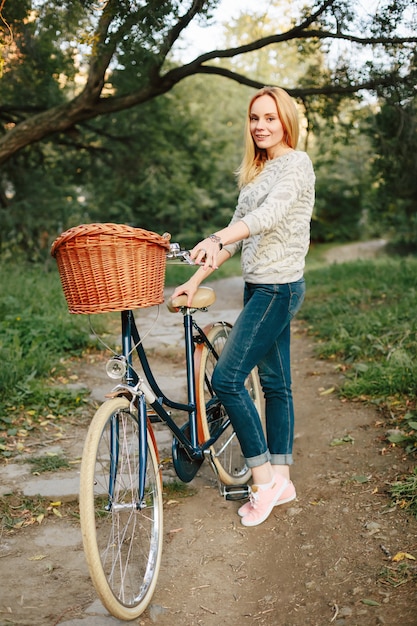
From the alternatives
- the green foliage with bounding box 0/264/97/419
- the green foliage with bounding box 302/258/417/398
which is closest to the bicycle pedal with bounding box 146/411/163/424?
the green foliage with bounding box 0/264/97/419

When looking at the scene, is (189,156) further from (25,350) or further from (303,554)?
(303,554)

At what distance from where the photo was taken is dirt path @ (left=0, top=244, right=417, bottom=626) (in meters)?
2.41

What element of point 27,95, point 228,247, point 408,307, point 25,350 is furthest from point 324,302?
point 27,95

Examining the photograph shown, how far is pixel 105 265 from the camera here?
7.18 feet

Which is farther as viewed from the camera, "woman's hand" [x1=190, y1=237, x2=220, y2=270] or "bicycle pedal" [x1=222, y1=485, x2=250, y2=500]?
"bicycle pedal" [x1=222, y1=485, x2=250, y2=500]

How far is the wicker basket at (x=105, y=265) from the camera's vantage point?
2184 mm

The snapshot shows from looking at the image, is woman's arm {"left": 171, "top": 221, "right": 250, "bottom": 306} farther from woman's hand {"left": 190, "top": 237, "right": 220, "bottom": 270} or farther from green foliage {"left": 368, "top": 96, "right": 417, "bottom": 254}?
green foliage {"left": 368, "top": 96, "right": 417, "bottom": 254}

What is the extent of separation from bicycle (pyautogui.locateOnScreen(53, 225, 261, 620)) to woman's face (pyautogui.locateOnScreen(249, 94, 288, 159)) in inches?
29.9

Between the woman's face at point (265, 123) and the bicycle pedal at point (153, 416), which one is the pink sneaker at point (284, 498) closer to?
the bicycle pedal at point (153, 416)

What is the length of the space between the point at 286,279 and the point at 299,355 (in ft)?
10.2

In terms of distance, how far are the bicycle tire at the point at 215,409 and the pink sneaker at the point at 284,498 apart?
201 millimetres

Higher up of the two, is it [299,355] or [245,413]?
[245,413]

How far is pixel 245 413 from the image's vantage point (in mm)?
3020

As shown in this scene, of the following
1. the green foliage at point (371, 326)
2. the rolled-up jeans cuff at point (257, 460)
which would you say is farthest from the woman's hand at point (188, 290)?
the green foliage at point (371, 326)
